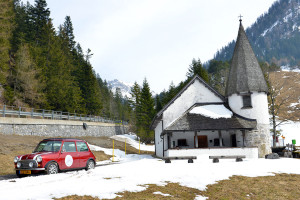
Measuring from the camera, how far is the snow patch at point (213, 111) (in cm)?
2569

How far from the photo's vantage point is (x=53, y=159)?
11.7 meters

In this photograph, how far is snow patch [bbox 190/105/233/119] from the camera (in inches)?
1011

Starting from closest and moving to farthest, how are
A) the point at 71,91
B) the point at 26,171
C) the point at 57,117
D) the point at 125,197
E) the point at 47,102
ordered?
the point at 125,197, the point at 26,171, the point at 57,117, the point at 47,102, the point at 71,91

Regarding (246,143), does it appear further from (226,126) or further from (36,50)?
(36,50)

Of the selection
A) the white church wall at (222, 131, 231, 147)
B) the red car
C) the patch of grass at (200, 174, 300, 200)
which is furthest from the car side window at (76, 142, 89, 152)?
the white church wall at (222, 131, 231, 147)

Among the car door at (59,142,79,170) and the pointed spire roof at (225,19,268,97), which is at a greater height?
the pointed spire roof at (225,19,268,97)

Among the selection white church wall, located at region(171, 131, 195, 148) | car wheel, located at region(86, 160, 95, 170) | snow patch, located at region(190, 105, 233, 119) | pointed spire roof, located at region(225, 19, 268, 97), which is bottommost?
car wheel, located at region(86, 160, 95, 170)

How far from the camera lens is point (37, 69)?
38625 millimetres

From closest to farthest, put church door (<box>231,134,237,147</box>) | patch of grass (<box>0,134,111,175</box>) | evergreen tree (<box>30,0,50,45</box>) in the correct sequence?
patch of grass (<box>0,134,111,175</box>) → church door (<box>231,134,237,147</box>) → evergreen tree (<box>30,0,50,45</box>)

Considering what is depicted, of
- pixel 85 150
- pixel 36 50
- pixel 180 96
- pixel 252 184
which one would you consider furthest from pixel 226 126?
pixel 36 50

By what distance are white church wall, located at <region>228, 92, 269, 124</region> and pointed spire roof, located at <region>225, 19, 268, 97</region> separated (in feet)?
2.26

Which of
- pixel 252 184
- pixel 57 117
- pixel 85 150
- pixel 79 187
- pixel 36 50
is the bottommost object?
pixel 252 184

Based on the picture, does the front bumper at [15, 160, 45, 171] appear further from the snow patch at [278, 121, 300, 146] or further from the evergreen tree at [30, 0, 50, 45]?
the snow patch at [278, 121, 300, 146]

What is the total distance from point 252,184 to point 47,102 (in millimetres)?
36603
